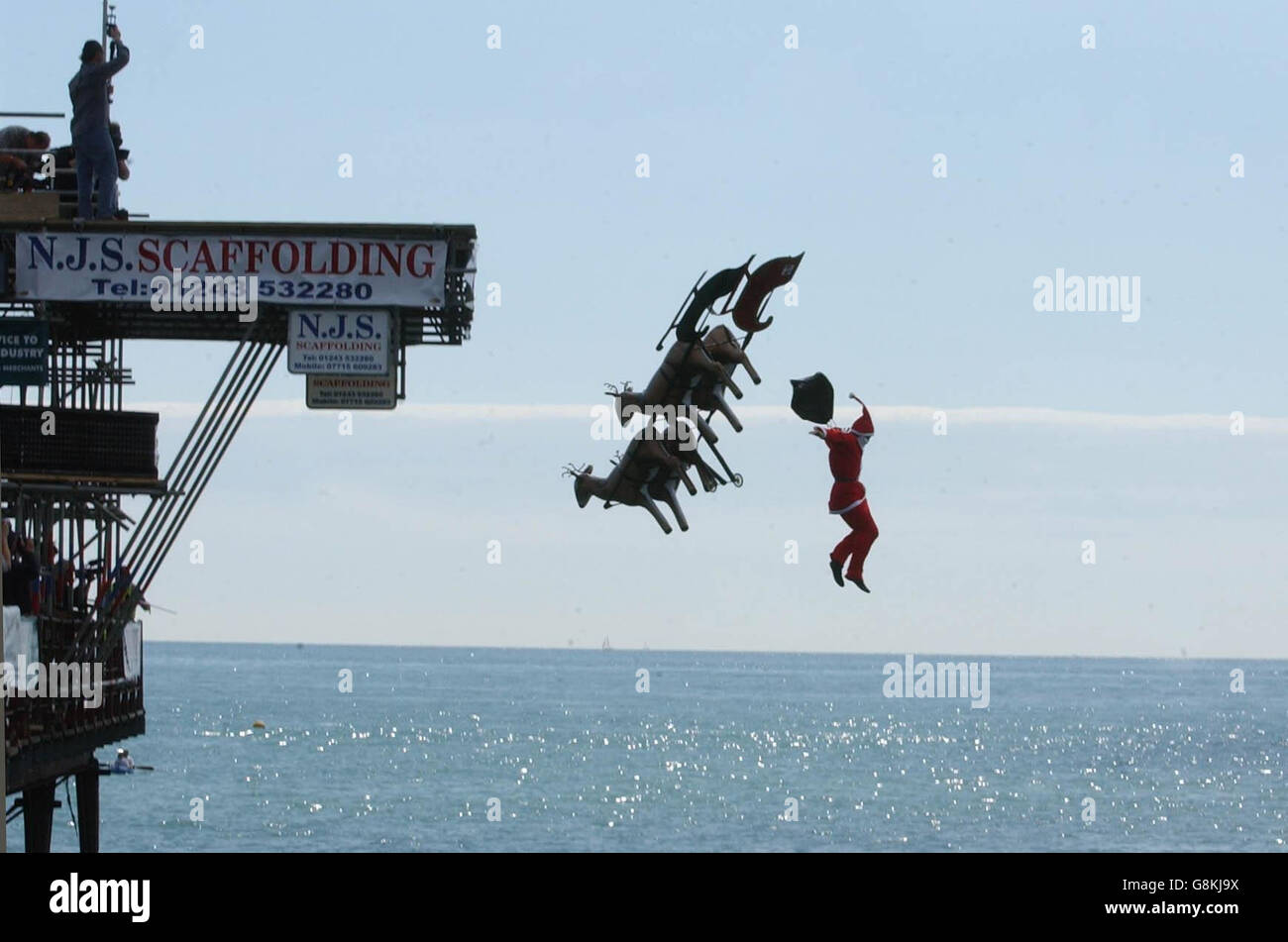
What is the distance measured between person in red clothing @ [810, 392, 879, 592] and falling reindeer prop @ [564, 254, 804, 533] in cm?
89

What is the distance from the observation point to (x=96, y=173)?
34.2 metres

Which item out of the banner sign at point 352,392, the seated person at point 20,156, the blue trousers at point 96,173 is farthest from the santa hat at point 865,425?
the seated person at point 20,156

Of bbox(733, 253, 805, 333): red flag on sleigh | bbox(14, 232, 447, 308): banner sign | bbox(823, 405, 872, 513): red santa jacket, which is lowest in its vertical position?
bbox(823, 405, 872, 513): red santa jacket

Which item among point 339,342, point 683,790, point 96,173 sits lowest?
point 683,790

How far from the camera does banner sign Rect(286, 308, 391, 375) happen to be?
110 ft

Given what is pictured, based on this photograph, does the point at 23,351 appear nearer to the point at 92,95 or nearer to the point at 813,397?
the point at 92,95

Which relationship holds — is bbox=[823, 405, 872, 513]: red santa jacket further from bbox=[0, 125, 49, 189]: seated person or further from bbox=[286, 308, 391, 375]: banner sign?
bbox=[0, 125, 49, 189]: seated person

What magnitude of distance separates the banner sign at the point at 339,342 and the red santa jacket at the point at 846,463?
1435 centimetres

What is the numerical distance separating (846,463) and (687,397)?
5.16ft

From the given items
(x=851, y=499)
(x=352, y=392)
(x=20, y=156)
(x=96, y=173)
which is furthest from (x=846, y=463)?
(x=20, y=156)

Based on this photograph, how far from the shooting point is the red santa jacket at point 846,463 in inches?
793

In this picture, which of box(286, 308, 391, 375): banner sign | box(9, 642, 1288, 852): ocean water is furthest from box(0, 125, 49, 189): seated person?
box(9, 642, 1288, 852): ocean water

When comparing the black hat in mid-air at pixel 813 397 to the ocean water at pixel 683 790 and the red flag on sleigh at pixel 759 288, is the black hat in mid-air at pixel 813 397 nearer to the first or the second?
the red flag on sleigh at pixel 759 288
